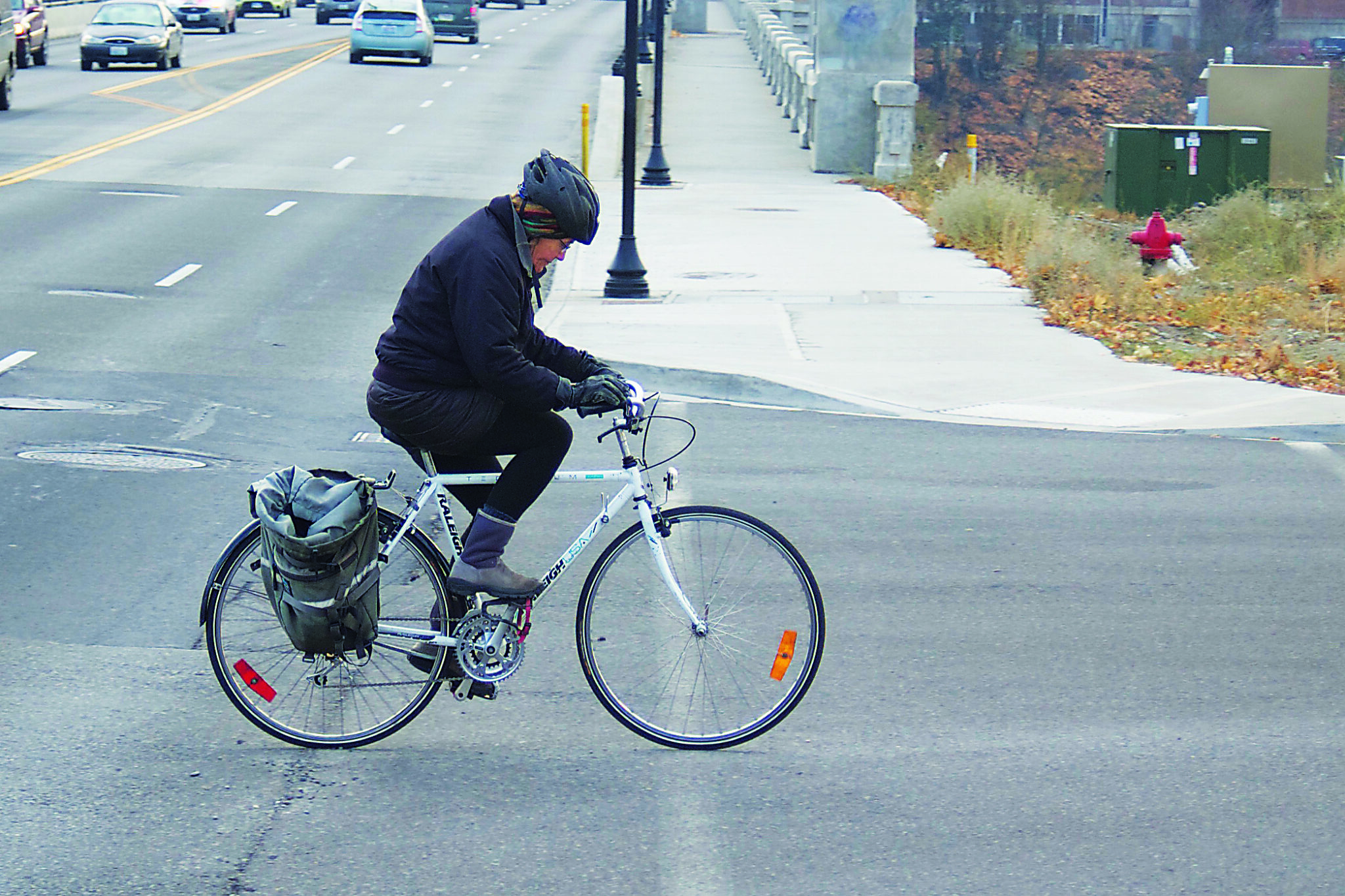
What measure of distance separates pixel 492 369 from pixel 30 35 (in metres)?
41.4

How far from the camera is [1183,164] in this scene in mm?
21688

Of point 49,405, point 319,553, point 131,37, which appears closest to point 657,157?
point 49,405

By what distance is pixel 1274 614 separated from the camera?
6871 mm

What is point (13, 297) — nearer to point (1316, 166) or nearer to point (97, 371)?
point (97, 371)

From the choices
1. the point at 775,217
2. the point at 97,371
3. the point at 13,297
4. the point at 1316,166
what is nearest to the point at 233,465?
the point at 97,371

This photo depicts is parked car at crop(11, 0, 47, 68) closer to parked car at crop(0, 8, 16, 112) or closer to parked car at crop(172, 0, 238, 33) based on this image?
parked car at crop(0, 8, 16, 112)

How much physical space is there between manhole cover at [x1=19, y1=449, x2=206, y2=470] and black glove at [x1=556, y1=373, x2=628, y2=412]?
464 centimetres

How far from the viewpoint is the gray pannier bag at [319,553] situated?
4.80m

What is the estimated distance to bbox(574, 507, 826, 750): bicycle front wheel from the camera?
5.18 metres

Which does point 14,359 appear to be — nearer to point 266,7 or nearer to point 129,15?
point 129,15

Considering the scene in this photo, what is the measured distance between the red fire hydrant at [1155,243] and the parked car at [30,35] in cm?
3184

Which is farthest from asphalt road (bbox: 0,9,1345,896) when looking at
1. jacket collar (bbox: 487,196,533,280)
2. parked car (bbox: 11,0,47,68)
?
parked car (bbox: 11,0,47,68)

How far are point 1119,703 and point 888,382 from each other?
6213 mm

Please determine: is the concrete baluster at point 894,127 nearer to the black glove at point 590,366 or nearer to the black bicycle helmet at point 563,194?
the black glove at point 590,366
